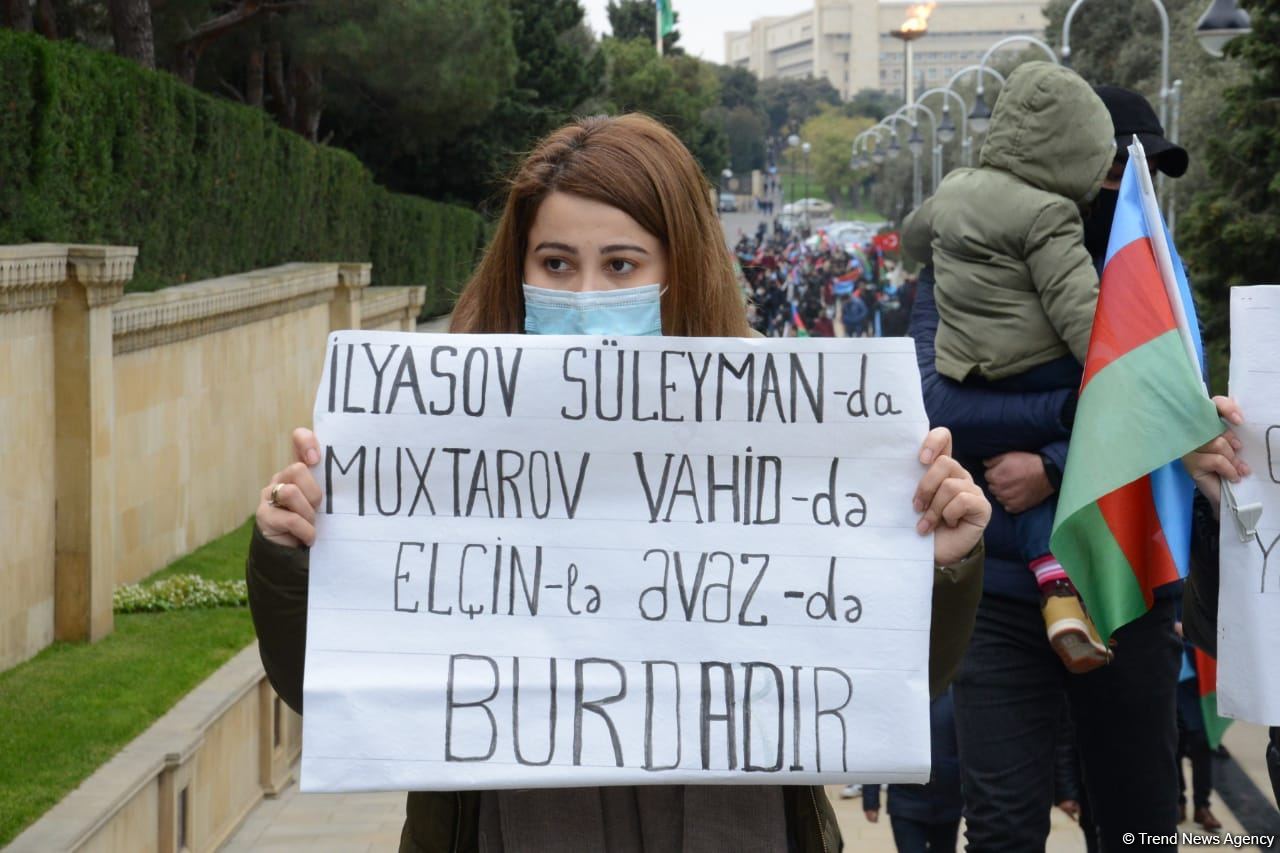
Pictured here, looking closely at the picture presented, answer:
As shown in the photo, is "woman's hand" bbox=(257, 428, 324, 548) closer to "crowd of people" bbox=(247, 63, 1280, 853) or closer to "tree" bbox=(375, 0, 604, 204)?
"crowd of people" bbox=(247, 63, 1280, 853)

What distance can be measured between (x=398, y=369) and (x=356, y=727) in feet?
1.64

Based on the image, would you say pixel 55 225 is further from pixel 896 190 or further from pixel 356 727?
pixel 896 190

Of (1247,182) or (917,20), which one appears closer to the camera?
(1247,182)

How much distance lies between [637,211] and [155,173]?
36.0 feet

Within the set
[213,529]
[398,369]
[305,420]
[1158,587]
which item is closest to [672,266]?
[398,369]

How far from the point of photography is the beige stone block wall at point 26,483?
8.42 m

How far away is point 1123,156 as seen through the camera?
13.4ft

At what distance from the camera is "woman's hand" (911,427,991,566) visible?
8.25ft

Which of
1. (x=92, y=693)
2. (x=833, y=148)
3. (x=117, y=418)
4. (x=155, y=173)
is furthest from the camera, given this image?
(x=833, y=148)

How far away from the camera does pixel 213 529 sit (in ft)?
43.9

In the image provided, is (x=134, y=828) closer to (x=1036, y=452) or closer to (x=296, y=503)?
(x=1036, y=452)

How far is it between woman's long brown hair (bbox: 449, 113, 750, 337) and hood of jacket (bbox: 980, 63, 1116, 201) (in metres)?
1.29

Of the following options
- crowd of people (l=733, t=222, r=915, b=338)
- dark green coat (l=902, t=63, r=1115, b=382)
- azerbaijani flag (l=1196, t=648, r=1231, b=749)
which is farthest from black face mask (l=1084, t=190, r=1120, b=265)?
crowd of people (l=733, t=222, r=915, b=338)

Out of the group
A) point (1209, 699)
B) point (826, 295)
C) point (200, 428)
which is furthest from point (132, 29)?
point (826, 295)
